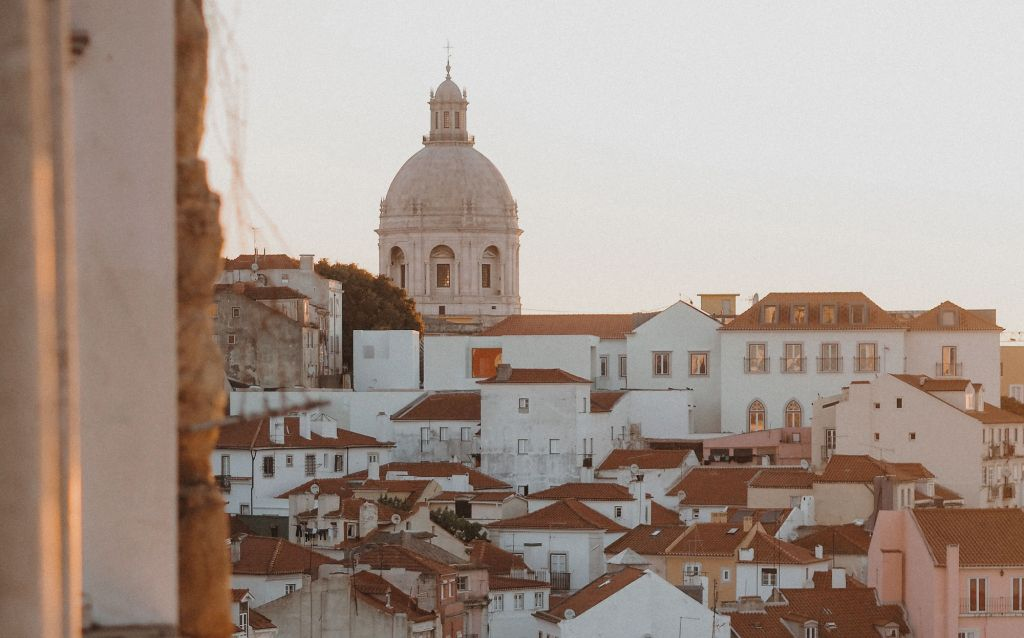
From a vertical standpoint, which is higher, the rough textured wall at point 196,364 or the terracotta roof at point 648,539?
the rough textured wall at point 196,364

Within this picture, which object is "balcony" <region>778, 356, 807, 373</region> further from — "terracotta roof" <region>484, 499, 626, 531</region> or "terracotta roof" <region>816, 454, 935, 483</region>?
"terracotta roof" <region>484, 499, 626, 531</region>

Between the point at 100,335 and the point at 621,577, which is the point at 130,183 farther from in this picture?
the point at 621,577

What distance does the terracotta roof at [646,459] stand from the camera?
182 ft

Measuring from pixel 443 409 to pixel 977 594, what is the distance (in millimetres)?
26656

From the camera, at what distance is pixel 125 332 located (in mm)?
3027

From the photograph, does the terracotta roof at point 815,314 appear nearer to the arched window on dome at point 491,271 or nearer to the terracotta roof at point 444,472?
the terracotta roof at point 444,472

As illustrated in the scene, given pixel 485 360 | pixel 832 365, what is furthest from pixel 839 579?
pixel 485 360

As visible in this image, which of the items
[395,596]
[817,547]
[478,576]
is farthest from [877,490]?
[395,596]

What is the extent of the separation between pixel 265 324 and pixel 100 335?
0.40 meters

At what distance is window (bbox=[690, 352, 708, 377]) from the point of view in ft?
218

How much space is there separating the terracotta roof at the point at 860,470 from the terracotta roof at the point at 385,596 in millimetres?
18059

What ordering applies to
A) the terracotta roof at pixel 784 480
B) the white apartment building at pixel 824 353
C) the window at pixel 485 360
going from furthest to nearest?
the window at pixel 485 360
the white apartment building at pixel 824 353
the terracotta roof at pixel 784 480

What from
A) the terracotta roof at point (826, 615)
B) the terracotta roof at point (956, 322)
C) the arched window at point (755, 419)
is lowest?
the terracotta roof at point (826, 615)

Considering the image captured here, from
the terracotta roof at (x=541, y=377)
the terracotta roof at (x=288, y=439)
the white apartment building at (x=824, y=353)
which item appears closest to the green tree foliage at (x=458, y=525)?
the terracotta roof at (x=288, y=439)
